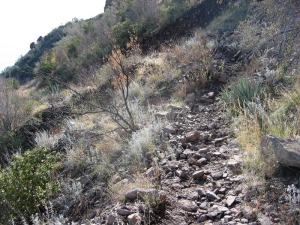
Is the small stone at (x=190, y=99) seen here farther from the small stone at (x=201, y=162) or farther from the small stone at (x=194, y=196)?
the small stone at (x=194, y=196)

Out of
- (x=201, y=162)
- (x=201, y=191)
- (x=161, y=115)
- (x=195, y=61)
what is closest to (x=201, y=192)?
(x=201, y=191)

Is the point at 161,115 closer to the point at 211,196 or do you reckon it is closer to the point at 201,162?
the point at 201,162

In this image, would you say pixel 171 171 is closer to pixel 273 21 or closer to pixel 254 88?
pixel 254 88

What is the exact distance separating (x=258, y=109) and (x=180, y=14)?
9.76 m

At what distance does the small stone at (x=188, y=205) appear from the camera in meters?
3.27

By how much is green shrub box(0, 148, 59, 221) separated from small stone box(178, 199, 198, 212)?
1.90m

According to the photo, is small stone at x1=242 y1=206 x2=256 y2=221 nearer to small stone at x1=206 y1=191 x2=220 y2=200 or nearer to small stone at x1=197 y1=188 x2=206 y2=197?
small stone at x1=206 y1=191 x2=220 y2=200

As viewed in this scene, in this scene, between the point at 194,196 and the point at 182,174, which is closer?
the point at 194,196

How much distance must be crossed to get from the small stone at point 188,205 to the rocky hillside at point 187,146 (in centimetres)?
1

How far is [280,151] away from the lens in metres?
3.23

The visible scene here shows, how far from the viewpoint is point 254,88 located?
545cm

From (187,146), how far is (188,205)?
1.35m

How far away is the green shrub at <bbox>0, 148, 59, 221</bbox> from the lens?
4.32m

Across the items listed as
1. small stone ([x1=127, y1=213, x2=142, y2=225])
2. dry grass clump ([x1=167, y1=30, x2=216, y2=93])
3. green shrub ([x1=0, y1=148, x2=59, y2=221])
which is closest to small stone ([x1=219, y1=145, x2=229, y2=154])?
small stone ([x1=127, y1=213, x2=142, y2=225])
